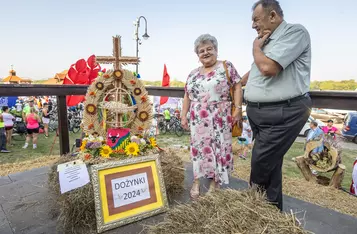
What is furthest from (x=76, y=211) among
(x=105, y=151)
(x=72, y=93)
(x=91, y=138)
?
(x=72, y=93)

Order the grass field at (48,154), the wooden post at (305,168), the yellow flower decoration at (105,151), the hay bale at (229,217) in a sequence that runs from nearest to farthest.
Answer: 1. the hay bale at (229,217)
2. the yellow flower decoration at (105,151)
3. the wooden post at (305,168)
4. the grass field at (48,154)

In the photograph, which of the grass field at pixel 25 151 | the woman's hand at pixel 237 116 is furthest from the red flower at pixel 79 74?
the grass field at pixel 25 151

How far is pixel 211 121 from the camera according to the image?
186 centimetres

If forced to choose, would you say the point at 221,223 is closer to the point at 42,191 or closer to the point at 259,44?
the point at 259,44

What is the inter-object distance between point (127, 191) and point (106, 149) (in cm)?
48

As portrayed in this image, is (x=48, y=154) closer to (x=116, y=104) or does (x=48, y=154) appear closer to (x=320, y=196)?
(x=116, y=104)

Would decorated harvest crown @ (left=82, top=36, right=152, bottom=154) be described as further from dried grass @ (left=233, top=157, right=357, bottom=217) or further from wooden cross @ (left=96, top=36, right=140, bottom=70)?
dried grass @ (left=233, top=157, right=357, bottom=217)

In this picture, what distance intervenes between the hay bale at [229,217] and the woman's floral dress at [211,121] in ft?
3.00

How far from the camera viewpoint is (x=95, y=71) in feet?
10.3

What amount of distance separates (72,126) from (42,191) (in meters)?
8.91

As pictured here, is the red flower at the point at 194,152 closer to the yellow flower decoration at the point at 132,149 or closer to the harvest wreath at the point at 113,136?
the harvest wreath at the point at 113,136

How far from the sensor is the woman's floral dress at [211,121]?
183 cm

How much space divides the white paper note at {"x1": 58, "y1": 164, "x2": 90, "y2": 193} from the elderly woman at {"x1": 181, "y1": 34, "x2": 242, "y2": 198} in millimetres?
869

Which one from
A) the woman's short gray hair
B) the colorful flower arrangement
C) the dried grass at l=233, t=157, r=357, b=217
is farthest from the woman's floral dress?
the dried grass at l=233, t=157, r=357, b=217
